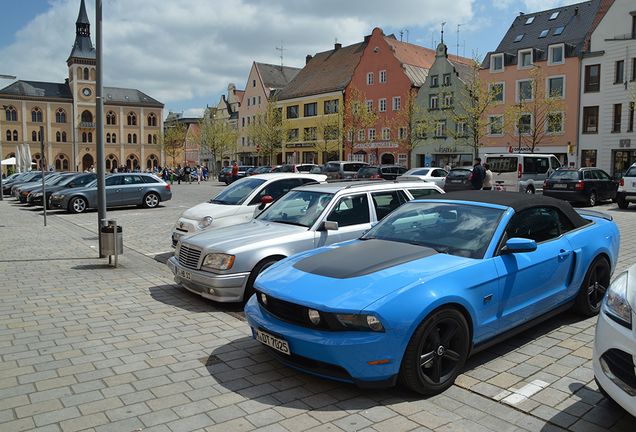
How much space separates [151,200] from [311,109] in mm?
42607

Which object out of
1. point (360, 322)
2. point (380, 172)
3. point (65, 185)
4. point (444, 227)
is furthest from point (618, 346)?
point (380, 172)

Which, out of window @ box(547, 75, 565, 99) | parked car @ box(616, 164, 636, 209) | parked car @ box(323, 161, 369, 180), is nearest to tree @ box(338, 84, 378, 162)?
parked car @ box(323, 161, 369, 180)

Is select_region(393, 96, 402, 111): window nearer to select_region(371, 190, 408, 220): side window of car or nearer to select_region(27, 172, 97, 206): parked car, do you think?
select_region(27, 172, 97, 206): parked car

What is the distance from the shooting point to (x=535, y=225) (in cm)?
505

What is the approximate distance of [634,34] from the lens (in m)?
37.0

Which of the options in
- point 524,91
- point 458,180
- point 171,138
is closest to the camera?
point 458,180

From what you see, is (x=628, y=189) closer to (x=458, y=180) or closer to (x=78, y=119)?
(x=458, y=180)

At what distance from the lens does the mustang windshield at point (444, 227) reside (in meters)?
4.51

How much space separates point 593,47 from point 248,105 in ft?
163

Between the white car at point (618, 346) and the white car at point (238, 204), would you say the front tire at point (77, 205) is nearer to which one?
the white car at point (238, 204)

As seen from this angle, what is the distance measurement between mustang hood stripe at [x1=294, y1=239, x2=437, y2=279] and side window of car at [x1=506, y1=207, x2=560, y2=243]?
37.4 inches

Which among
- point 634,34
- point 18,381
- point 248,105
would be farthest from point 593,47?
point 248,105

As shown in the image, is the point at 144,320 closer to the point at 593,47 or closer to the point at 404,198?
the point at 404,198

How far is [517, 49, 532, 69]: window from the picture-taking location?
139 feet
